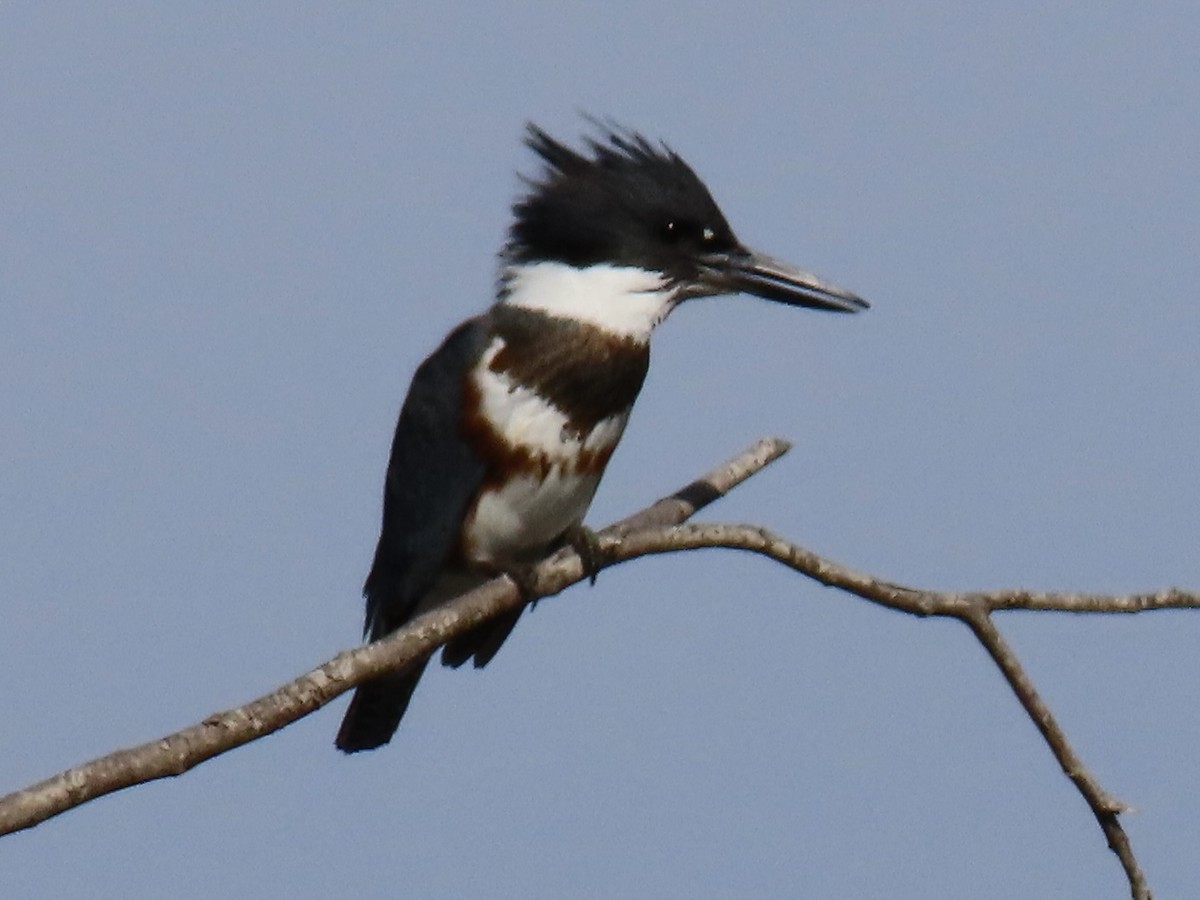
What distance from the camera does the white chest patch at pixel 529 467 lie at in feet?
10.8

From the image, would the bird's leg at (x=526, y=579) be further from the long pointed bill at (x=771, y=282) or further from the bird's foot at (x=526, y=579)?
the long pointed bill at (x=771, y=282)

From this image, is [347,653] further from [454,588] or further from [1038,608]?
A: [454,588]

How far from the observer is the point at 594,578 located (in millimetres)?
3217

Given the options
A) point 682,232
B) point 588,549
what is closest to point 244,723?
point 588,549

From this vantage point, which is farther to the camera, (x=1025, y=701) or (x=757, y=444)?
(x=757, y=444)

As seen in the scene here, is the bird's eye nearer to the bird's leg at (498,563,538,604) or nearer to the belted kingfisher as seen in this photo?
the belted kingfisher

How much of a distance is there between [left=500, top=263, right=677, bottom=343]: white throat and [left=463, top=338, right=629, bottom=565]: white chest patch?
0.42 ft

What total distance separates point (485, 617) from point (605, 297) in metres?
0.82

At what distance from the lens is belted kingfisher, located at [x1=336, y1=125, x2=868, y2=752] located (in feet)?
10.9

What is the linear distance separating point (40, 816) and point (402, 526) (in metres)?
1.41

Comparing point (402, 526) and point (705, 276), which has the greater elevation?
point (705, 276)

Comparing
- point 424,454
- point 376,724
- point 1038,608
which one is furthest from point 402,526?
point 1038,608

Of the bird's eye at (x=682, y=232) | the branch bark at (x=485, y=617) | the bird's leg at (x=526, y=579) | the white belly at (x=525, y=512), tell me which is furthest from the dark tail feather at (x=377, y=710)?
the bird's eye at (x=682, y=232)

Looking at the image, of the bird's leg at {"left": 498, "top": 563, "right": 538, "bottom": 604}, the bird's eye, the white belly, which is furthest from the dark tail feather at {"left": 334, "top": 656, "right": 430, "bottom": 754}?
the bird's eye
